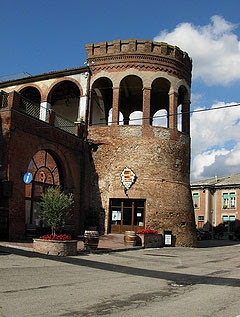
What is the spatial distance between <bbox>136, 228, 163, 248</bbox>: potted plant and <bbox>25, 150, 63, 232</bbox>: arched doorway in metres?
5.66

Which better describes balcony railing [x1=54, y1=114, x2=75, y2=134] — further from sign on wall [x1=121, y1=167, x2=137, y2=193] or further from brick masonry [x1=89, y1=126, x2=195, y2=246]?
sign on wall [x1=121, y1=167, x2=137, y2=193]

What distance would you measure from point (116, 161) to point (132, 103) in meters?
9.74

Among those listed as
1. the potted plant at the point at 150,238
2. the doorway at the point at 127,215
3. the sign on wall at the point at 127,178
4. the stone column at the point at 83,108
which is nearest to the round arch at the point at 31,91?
the stone column at the point at 83,108

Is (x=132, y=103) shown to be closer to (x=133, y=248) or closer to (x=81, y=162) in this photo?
(x=81, y=162)

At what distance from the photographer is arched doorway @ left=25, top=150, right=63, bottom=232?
876 inches

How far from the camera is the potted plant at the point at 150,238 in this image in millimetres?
22312

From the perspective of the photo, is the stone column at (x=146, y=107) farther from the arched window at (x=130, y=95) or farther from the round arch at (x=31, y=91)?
the round arch at (x=31, y=91)

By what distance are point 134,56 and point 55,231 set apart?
14.5 metres

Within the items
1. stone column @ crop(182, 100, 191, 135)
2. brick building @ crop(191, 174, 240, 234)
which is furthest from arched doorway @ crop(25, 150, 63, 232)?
brick building @ crop(191, 174, 240, 234)

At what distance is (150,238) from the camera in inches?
904

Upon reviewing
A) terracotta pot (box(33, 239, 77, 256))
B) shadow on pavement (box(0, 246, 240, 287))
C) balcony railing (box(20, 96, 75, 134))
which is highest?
balcony railing (box(20, 96, 75, 134))

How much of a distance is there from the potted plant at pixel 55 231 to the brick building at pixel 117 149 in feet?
17.8

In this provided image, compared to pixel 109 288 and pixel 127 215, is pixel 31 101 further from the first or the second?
pixel 109 288

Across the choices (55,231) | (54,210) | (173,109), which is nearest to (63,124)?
(173,109)
